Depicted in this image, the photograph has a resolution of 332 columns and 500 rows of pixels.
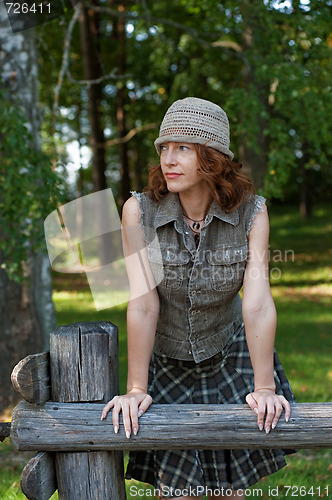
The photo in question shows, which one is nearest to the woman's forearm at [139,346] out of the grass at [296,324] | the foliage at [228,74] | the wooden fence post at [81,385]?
the wooden fence post at [81,385]

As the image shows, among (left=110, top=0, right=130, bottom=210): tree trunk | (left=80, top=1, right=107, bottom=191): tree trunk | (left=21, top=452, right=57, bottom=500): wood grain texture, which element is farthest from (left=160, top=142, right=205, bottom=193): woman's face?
(left=110, top=0, right=130, bottom=210): tree trunk

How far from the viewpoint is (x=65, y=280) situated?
50.9 ft

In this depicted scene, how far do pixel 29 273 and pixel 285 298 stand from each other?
7118 millimetres

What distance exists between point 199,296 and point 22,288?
3148mm

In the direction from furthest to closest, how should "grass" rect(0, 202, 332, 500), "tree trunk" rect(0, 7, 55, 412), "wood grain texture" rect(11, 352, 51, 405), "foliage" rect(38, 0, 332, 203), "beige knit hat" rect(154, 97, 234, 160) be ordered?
"foliage" rect(38, 0, 332, 203) < "tree trunk" rect(0, 7, 55, 412) < "grass" rect(0, 202, 332, 500) < "beige knit hat" rect(154, 97, 234, 160) < "wood grain texture" rect(11, 352, 51, 405)

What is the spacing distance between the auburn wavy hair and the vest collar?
25 mm

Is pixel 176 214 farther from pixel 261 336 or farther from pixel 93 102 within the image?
pixel 93 102

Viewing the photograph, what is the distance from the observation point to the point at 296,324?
9.41m

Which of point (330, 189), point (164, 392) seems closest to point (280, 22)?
point (164, 392)

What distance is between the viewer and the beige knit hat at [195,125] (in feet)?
7.98

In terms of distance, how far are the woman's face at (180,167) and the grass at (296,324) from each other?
2.17 metres

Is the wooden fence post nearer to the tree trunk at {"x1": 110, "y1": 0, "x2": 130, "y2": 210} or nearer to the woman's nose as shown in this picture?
the woman's nose

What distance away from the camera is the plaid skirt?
8.59 feet

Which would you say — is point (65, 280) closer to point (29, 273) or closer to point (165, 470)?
point (29, 273)
